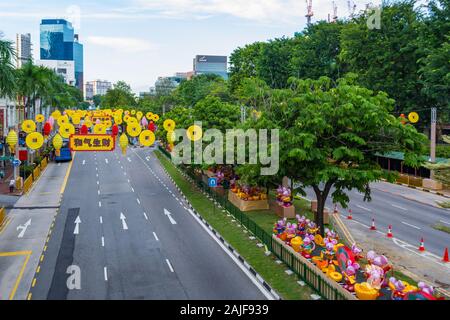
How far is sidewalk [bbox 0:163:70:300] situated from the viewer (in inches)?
918

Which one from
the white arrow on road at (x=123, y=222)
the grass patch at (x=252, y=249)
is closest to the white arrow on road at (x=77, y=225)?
the white arrow on road at (x=123, y=222)

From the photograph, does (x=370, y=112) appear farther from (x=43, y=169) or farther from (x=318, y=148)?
(x=43, y=169)

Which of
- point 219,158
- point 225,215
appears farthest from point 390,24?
point 225,215

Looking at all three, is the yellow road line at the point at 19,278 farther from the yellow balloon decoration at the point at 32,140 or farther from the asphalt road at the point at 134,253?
the yellow balloon decoration at the point at 32,140

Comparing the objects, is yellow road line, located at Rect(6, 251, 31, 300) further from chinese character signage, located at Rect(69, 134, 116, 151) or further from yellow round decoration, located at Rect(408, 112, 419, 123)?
yellow round decoration, located at Rect(408, 112, 419, 123)

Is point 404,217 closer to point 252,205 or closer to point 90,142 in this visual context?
point 252,205

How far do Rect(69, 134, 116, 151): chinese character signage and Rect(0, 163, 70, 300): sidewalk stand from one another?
632 centimetres

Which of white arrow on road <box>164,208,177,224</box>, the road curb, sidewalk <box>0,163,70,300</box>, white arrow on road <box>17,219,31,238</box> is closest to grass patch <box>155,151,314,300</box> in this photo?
the road curb

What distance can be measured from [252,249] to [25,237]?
48.7 feet

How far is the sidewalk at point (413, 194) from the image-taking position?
45.3m

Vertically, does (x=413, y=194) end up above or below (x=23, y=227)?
above

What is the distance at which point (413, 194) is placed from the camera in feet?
160

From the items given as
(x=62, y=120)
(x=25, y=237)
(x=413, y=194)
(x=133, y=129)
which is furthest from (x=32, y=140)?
(x=413, y=194)
